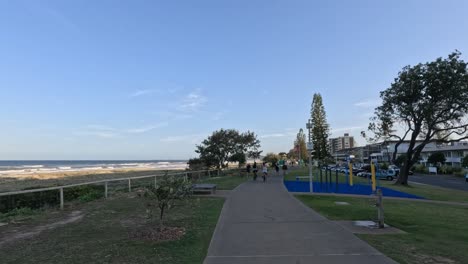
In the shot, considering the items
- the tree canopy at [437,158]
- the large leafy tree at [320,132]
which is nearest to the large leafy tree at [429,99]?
the large leafy tree at [320,132]

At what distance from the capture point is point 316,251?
21.7ft

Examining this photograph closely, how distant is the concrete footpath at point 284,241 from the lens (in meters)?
6.16

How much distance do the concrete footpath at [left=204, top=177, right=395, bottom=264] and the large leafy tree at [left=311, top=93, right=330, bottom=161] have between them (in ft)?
190

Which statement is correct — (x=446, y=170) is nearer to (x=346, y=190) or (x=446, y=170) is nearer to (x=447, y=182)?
(x=447, y=182)

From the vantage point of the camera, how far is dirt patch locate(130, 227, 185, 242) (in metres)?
7.62

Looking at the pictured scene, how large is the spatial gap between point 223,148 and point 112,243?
3221 centimetres

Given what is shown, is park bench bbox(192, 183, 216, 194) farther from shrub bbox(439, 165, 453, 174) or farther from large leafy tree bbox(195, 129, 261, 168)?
shrub bbox(439, 165, 453, 174)

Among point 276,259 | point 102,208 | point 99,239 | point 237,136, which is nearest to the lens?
point 276,259

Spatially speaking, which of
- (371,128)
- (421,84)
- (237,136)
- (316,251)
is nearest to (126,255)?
(316,251)

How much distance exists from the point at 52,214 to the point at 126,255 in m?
6.36

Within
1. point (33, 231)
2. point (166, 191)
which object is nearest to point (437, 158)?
point (166, 191)

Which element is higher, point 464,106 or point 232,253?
point 464,106

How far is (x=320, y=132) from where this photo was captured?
223 feet

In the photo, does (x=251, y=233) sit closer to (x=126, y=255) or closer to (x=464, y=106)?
(x=126, y=255)
